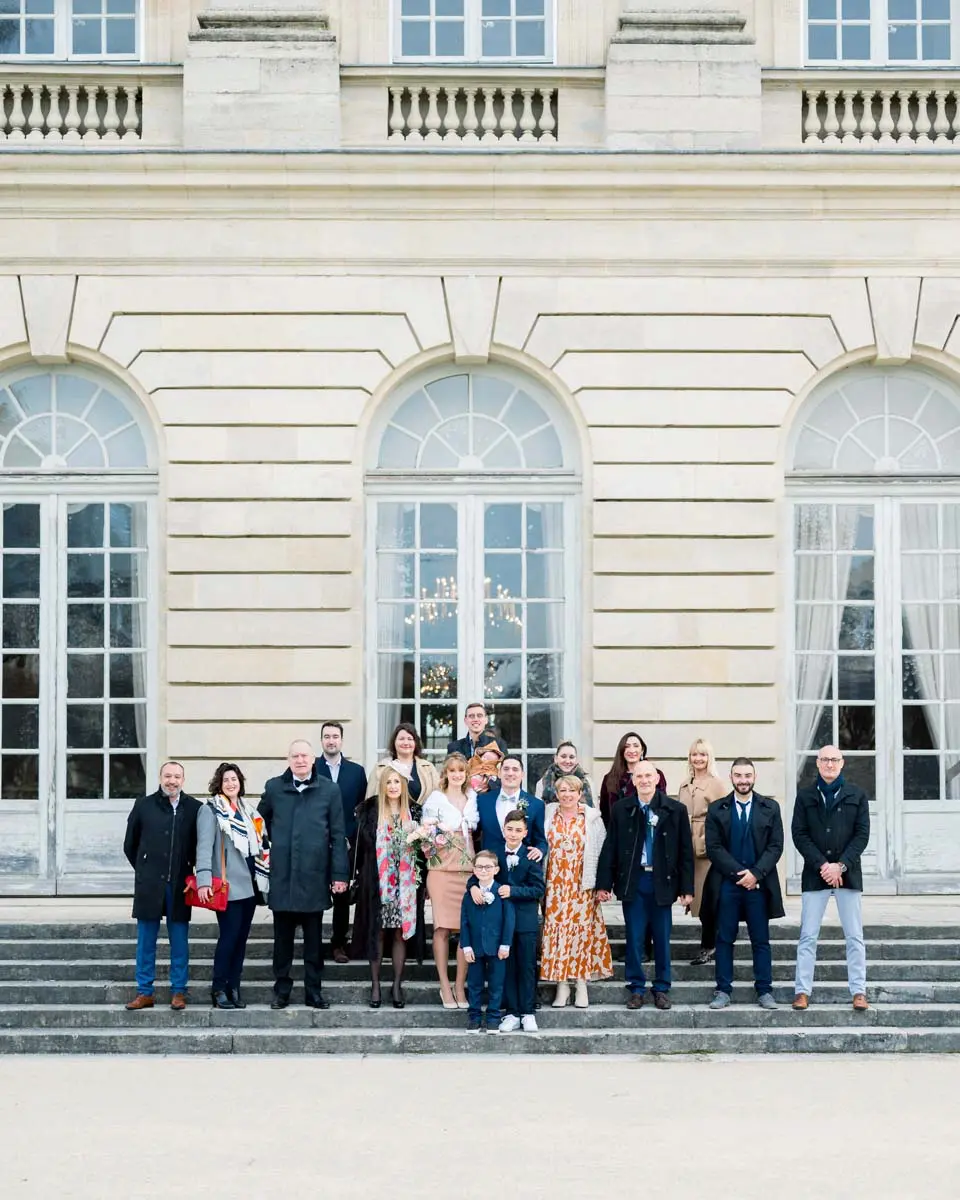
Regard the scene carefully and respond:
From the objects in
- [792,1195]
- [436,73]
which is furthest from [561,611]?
[792,1195]

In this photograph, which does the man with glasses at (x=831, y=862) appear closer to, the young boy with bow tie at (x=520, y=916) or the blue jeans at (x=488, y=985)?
the young boy with bow tie at (x=520, y=916)

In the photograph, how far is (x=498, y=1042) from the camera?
416 inches

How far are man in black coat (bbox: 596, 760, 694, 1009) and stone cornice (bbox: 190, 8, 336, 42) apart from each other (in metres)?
7.02

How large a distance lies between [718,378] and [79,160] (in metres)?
5.62

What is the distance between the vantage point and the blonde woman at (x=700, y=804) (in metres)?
11.6

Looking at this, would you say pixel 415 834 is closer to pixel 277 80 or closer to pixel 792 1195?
pixel 792 1195

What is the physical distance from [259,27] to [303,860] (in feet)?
23.7

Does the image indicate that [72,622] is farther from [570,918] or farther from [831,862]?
[831,862]

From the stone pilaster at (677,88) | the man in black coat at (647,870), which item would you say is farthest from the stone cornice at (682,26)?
the man in black coat at (647,870)

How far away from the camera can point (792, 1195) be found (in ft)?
24.1

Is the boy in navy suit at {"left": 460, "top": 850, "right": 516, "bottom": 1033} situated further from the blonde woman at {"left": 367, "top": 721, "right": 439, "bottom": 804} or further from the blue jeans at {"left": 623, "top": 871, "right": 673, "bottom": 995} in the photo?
the blonde woman at {"left": 367, "top": 721, "right": 439, "bottom": 804}

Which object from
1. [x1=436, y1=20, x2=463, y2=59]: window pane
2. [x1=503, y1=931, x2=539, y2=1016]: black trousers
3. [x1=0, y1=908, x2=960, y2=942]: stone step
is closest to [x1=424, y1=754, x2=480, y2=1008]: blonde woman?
[x1=503, y1=931, x2=539, y2=1016]: black trousers

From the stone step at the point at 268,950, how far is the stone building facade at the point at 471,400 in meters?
2.16

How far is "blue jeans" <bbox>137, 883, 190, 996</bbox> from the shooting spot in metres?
11.0
